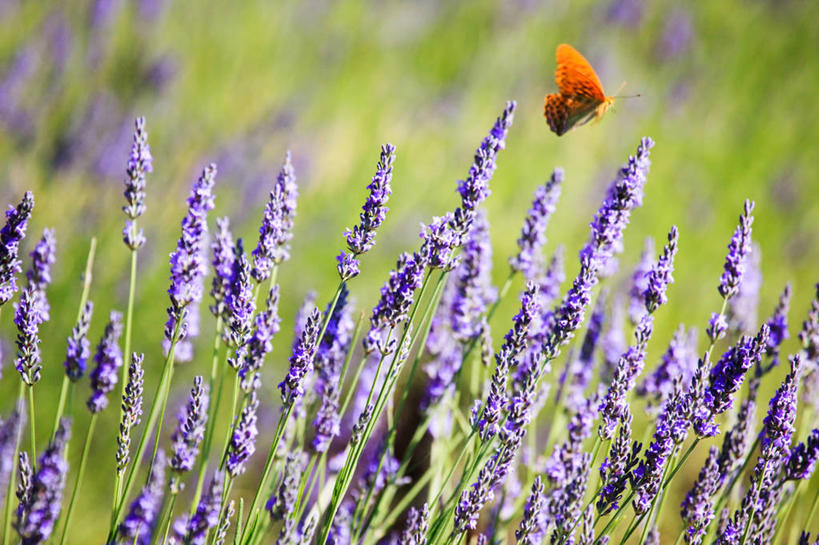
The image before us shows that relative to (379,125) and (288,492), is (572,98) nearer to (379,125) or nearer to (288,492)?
(288,492)

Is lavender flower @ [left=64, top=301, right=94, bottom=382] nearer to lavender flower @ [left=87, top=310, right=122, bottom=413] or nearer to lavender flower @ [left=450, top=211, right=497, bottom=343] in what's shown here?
lavender flower @ [left=87, top=310, right=122, bottom=413]

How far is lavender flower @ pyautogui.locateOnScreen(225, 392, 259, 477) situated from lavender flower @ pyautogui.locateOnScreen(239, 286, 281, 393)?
8 cm

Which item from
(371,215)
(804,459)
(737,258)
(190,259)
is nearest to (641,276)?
(737,258)

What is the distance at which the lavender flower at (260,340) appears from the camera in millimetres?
1289

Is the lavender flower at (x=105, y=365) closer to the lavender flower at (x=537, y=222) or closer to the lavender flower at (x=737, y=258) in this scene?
the lavender flower at (x=537, y=222)

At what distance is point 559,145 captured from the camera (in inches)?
220

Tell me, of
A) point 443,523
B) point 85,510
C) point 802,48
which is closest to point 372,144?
point 85,510

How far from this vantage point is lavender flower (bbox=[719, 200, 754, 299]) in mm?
1370

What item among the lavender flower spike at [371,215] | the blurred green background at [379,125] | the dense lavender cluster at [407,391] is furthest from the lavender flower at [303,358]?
the blurred green background at [379,125]

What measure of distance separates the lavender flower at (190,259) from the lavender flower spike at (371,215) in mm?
285

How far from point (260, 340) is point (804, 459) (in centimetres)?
110

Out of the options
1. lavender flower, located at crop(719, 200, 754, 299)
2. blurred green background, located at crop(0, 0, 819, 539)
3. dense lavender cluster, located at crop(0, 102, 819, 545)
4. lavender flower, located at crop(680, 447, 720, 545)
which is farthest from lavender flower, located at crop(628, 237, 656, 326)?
blurred green background, located at crop(0, 0, 819, 539)

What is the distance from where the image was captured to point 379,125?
476 cm

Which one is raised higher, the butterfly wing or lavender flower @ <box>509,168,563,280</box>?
the butterfly wing
